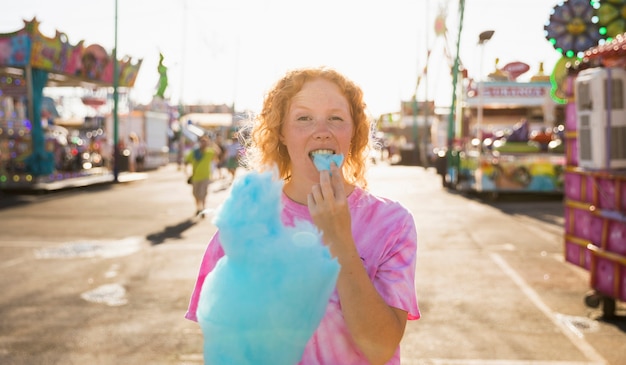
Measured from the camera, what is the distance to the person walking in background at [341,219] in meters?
1.52

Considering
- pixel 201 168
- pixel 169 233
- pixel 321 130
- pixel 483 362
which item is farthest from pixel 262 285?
pixel 201 168

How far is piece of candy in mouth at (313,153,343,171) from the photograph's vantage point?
159 centimetres

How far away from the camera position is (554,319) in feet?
19.2

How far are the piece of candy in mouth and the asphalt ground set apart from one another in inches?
135

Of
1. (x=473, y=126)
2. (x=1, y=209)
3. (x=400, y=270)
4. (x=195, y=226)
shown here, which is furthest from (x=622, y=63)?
(x=473, y=126)

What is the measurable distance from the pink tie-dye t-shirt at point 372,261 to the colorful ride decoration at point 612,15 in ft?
23.9

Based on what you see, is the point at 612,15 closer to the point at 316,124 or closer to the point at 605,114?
the point at 605,114

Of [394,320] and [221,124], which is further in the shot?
[221,124]

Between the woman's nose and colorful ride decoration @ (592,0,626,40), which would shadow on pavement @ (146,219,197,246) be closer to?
colorful ride decoration @ (592,0,626,40)

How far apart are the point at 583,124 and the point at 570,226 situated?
1178 mm

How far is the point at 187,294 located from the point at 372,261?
5.25 m

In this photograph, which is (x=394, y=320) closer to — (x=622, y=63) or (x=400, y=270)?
(x=400, y=270)

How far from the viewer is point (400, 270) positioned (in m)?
1.67

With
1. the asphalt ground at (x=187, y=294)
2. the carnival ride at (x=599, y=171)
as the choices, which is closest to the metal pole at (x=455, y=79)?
the asphalt ground at (x=187, y=294)
